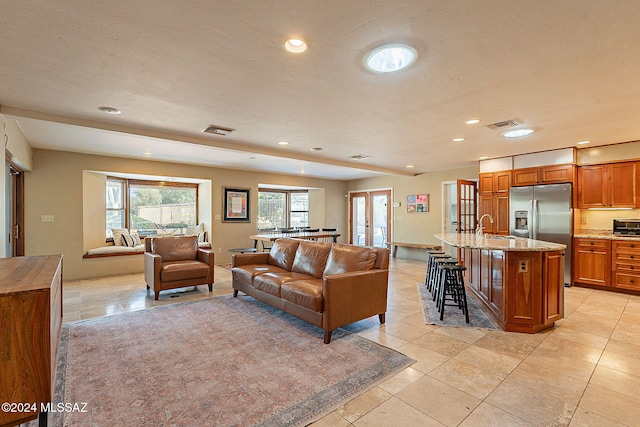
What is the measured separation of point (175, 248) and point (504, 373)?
15.1 ft

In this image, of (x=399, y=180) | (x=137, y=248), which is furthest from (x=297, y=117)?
(x=399, y=180)

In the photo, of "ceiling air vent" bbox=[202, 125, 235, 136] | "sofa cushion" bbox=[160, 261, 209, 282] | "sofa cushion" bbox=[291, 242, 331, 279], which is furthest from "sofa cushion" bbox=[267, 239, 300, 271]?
"ceiling air vent" bbox=[202, 125, 235, 136]

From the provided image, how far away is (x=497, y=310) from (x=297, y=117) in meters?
3.18

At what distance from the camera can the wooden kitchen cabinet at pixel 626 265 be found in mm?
4504

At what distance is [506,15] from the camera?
1703 mm

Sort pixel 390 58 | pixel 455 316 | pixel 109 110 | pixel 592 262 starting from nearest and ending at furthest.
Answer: pixel 390 58
pixel 109 110
pixel 455 316
pixel 592 262

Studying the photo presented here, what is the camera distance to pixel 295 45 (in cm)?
202

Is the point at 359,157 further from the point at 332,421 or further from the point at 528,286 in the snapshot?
the point at 332,421

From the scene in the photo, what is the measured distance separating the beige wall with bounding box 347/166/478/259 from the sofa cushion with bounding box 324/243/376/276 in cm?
475

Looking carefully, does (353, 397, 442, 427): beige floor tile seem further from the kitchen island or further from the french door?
the french door

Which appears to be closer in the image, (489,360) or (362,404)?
(362,404)

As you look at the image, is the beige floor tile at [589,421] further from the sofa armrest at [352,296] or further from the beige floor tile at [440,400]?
the sofa armrest at [352,296]

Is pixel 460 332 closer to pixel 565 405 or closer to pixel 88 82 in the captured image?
pixel 565 405

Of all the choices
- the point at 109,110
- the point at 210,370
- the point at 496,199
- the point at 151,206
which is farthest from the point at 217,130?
the point at 496,199
